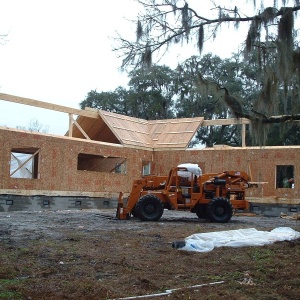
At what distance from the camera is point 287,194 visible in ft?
72.2

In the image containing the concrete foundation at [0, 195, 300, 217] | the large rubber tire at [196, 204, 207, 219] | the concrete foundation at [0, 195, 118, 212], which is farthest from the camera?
the concrete foundation at [0, 195, 300, 217]

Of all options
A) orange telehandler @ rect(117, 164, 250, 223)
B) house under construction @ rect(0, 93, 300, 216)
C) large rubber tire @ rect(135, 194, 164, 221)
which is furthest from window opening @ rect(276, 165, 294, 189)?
large rubber tire @ rect(135, 194, 164, 221)

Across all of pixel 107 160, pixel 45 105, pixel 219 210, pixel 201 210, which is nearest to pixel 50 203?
pixel 45 105

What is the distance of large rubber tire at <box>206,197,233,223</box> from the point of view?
50.6 ft

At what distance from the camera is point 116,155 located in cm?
2280

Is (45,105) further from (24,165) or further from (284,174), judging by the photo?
(284,174)

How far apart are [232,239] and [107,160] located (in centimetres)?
1716

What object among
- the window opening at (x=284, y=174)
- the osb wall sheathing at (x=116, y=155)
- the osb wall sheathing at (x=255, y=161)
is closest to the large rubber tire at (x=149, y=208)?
the osb wall sheathing at (x=116, y=155)

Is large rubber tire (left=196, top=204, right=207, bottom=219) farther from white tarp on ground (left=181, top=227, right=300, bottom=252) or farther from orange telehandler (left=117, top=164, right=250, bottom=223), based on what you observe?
white tarp on ground (left=181, top=227, right=300, bottom=252)

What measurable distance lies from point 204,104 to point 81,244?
356cm

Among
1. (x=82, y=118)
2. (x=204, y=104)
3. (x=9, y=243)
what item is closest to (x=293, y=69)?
(x=204, y=104)

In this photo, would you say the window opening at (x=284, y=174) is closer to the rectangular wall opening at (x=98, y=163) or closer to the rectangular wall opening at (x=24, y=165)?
the rectangular wall opening at (x=98, y=163)

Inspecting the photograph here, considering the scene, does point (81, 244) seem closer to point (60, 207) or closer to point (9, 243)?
point (9, 243)

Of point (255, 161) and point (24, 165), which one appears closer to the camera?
point (255, 161)
